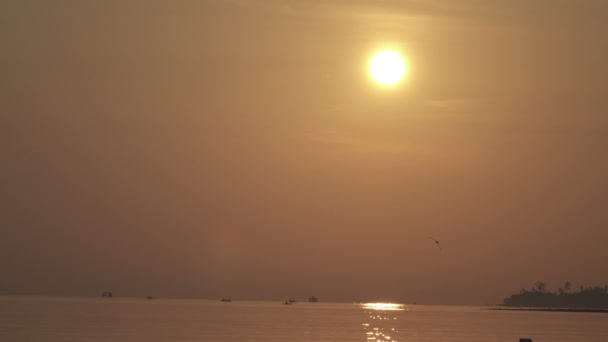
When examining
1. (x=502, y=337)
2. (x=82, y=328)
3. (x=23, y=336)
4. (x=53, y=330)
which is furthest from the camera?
(x=502, y=337)

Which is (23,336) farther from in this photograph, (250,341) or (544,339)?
(544,339)

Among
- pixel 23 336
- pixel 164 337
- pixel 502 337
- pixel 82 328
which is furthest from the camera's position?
pixel 502 337

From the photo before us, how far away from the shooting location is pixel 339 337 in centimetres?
9894

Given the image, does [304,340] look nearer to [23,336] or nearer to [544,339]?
[23,336]

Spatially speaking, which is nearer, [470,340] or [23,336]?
[23,336]

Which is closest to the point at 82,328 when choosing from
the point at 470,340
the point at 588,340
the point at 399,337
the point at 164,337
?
the point at 164,337

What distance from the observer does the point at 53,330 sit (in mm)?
97688

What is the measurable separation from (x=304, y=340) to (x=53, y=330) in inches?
1195

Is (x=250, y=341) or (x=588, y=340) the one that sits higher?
(x=588, y=340)

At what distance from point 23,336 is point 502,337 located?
62490mm

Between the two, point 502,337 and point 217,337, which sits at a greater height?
point 502,337

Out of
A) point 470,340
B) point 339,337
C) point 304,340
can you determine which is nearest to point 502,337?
point 470,340

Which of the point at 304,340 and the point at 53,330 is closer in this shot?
the point at 304,340

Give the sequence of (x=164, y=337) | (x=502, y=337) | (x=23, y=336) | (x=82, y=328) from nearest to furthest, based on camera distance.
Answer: (x=23, y=336)
(x=164, y=337)
(x=82, y=328)
(x=502, y=337)
